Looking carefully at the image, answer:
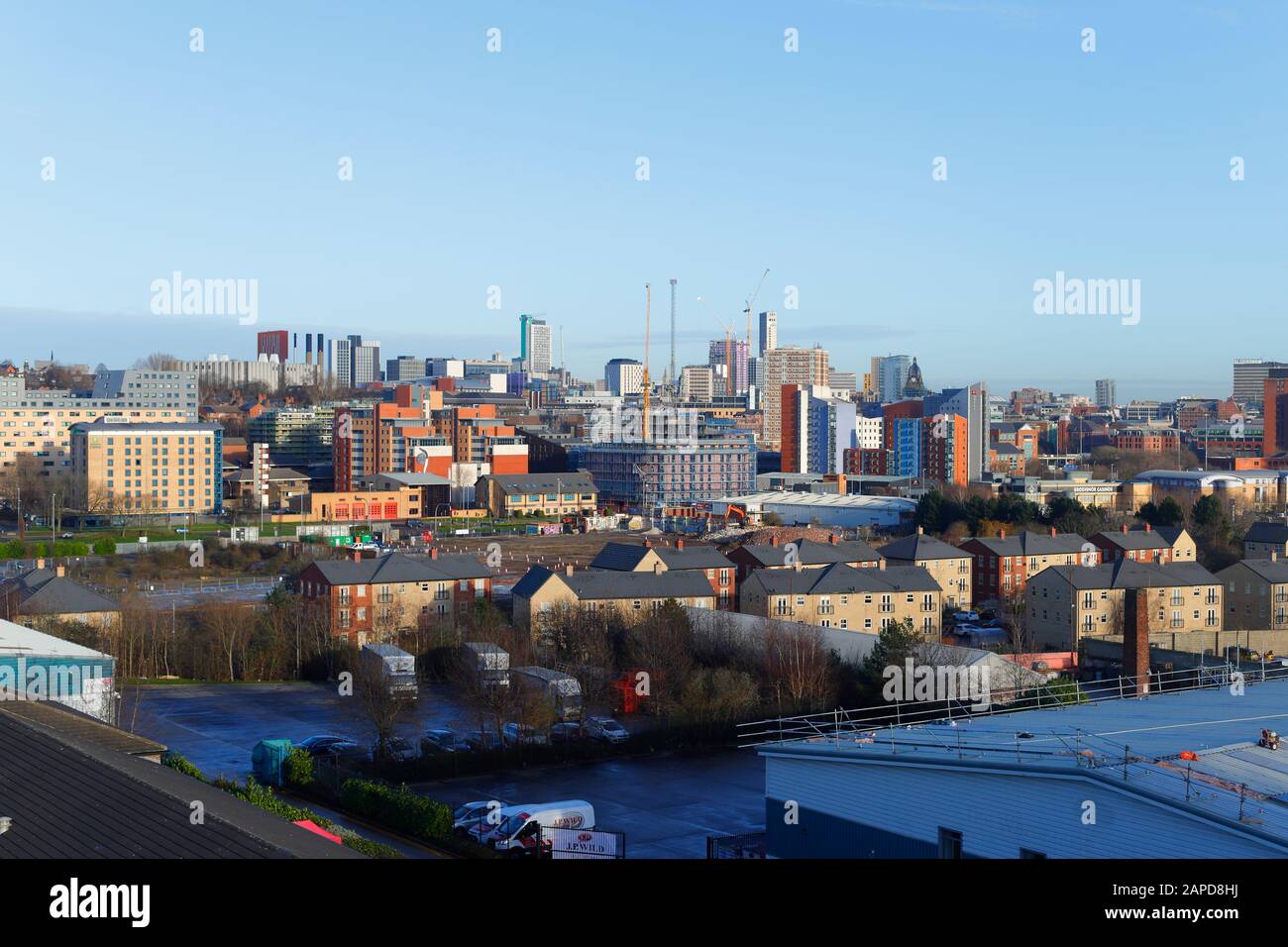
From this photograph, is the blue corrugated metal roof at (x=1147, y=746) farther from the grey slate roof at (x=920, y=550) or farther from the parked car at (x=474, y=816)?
the grey slate roof at (x=920, y=550)

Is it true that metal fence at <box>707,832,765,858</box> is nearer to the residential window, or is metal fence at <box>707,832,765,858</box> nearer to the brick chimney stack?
the residential window

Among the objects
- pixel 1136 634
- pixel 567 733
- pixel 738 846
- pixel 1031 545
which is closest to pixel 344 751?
pixel 567 733

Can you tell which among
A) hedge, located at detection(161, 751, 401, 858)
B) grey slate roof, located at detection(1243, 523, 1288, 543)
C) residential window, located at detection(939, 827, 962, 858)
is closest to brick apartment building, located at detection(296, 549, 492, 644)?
hedge, located at detection(161, 751, 401, 858)

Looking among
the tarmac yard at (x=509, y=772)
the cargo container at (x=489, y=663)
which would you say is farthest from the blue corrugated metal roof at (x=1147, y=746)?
the cargo container at (x=489, y=663)
